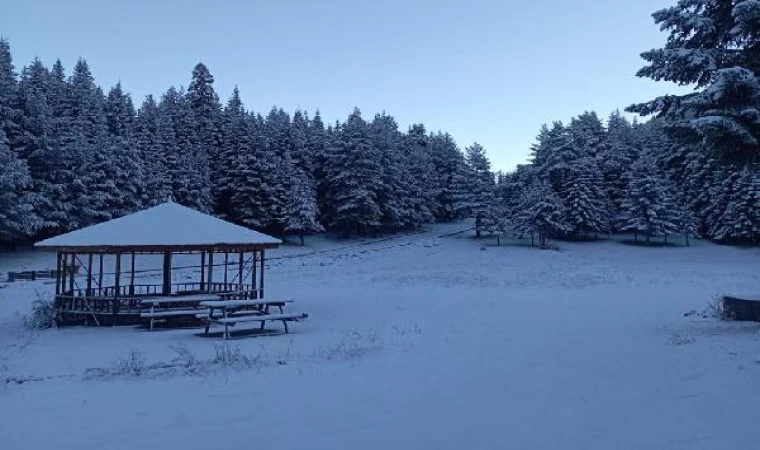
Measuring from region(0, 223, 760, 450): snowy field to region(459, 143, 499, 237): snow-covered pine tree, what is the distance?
39.5m

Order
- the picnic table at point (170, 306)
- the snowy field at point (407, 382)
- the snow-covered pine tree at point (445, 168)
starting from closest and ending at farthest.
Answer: the snowy field at point (407, 382) < the picnic table at point (170, 306) < the snow-covered pine tree at point (445, 168)

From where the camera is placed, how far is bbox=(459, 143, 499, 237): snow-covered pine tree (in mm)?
61031

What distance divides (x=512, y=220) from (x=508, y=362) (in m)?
50.7

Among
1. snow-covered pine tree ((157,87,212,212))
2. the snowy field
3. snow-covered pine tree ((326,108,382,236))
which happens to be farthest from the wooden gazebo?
snow-covered pine tree ((326,108,382,236))

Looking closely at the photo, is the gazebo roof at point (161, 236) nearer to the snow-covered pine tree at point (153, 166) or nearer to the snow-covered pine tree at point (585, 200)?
the snow-covered pine tree at point (153, 166)

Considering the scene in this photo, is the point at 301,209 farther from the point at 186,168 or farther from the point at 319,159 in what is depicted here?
the point at 319,159

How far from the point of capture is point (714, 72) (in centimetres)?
1284

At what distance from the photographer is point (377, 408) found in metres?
7.80

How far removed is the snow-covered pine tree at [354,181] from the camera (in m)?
61.6

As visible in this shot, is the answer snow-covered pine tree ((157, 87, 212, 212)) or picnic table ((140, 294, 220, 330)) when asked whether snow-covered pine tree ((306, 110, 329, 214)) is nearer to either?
snow-covered pine tree ((157, 87, 212, 212))

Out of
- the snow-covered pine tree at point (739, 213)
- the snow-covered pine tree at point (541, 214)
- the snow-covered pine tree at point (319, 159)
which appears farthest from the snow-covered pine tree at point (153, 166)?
the snow-covered pine tree at point (739, 213)

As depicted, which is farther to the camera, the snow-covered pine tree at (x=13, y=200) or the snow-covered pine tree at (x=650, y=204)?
the snow-covered pine tree at (x=650, y=204)

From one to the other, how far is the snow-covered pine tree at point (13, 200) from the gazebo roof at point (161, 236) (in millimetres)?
22602

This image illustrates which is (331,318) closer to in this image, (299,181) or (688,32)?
(688,32)
